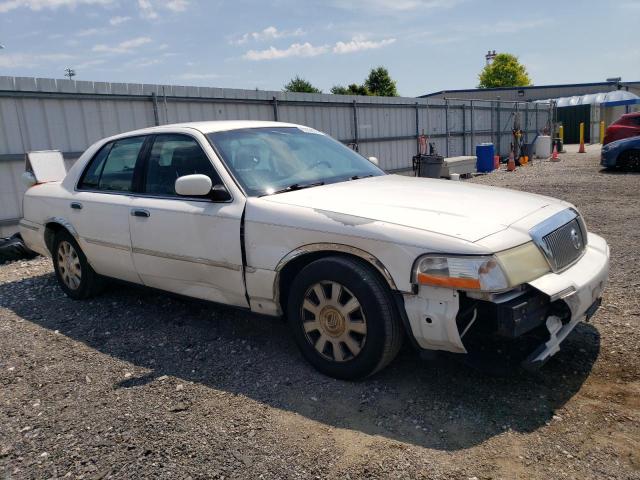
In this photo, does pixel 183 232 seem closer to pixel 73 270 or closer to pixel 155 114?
pixel 73 270

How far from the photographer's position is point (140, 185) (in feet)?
14.5

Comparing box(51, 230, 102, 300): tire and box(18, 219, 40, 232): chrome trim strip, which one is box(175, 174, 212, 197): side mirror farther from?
box(18, 219, 40, 232): chrome trim strip

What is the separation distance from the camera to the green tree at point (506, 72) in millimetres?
69062

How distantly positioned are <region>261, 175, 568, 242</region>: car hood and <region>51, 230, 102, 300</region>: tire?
8.00 ft

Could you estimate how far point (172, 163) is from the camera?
13.9 ft

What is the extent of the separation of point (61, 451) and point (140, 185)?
87.4 inches

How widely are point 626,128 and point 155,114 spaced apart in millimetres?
13679

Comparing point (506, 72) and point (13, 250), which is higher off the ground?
point (506, 72)

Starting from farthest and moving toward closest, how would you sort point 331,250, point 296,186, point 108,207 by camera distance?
point 108,207, point 296,186, point 331,250

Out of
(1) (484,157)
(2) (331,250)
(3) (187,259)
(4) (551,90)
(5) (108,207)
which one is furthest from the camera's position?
(4) (551,90)

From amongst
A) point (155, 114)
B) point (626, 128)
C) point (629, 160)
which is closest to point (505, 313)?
point (155, 114)

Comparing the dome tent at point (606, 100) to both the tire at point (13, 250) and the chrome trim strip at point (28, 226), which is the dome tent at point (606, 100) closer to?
the tire at point (13, 250)

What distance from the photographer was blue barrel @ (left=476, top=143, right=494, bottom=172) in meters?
17.9

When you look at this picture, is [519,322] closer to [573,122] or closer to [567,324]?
[567,324]
